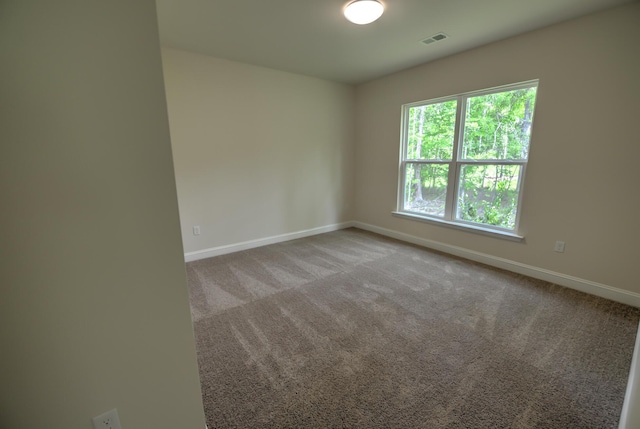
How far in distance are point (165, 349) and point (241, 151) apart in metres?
3.01

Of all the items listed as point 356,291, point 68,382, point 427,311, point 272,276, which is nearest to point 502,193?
point 427,311

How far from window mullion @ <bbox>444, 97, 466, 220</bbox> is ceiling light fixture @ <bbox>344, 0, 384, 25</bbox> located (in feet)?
5.81

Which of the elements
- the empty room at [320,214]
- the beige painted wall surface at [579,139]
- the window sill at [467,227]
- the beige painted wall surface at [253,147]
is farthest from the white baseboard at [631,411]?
the beige painted wall surface at [253,147]

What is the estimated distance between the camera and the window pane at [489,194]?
9.95 feet

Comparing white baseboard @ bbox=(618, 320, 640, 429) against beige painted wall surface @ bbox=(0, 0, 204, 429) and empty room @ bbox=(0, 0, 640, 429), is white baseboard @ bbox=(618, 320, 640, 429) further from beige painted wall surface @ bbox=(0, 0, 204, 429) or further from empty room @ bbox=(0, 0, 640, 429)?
beige painted wall surface @ bbox=(0, 0, 204, 429)

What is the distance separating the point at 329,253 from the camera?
3.71 meters

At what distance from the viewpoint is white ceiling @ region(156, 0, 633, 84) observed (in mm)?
2148

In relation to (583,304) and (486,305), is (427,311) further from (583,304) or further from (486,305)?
(583,304)

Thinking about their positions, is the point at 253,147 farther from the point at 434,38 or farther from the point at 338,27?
the point at 434,38

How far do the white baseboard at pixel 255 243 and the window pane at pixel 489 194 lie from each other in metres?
2.13

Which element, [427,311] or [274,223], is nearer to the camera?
[427,311]

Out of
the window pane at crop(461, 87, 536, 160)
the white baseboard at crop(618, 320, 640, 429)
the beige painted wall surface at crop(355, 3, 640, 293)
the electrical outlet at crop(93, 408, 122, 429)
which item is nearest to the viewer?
the electrical outlet at crop(93, 408, 122, 429)

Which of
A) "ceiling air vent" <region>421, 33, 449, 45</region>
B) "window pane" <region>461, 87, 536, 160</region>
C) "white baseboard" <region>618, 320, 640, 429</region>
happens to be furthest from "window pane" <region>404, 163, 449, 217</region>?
"white baseboard" <region>618, 320, 640, 429</region>

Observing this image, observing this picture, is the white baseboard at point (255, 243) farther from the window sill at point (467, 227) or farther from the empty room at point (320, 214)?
the window sill at point (467, 227)
